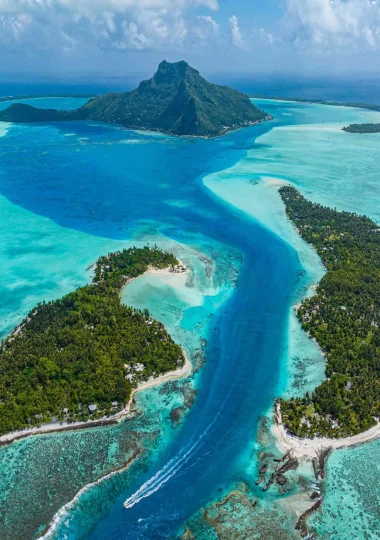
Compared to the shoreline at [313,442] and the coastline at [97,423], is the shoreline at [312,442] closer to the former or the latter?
the shoreline at [313,442]

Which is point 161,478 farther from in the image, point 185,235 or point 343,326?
point 185,235

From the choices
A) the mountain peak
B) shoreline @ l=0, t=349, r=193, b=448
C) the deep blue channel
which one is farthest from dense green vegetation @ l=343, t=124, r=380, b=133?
shoreline @ l=0, t=349, r=193, b=448

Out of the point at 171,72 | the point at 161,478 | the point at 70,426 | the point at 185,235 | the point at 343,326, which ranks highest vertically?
the point at 171,72

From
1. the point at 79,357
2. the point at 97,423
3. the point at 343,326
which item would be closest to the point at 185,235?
the point at 343,326

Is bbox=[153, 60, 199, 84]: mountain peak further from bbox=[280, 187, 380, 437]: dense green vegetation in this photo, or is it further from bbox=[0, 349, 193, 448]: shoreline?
bbox=[0, 349, 193, 448]: shoreline

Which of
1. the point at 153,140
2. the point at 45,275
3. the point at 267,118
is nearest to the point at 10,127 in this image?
the point at 153,140

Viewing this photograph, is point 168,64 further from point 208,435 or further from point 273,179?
point 208,435
